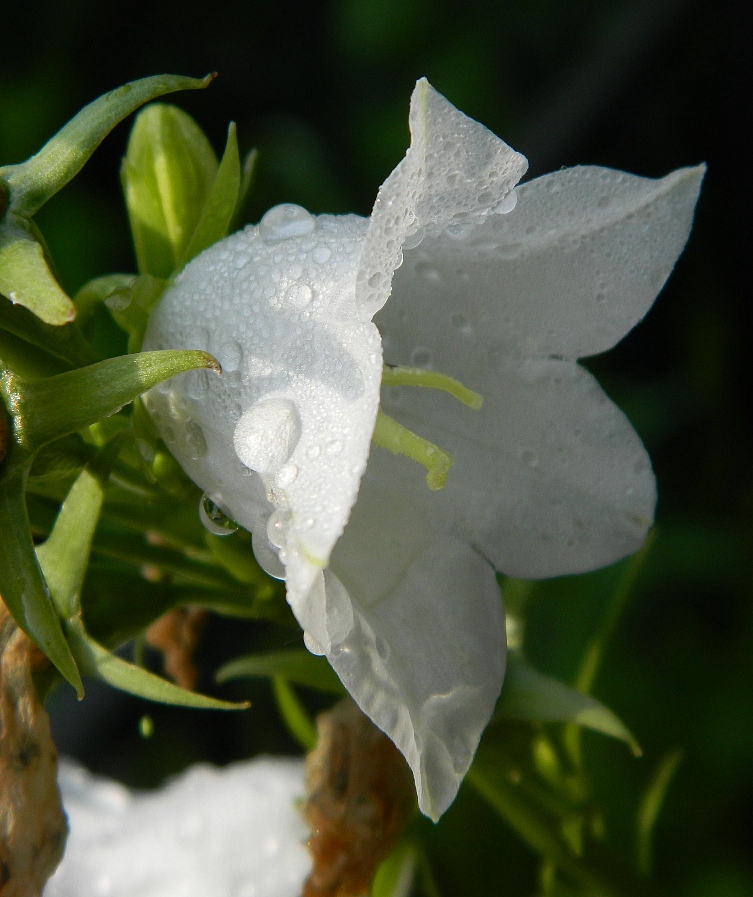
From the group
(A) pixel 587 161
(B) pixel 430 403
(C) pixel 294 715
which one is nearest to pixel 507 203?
(B) pixel 430 403

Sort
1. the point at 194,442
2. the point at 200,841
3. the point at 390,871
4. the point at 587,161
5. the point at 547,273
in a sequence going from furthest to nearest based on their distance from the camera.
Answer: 1. the point at 587,161
2. the point at 200,841
3. the point at 390,871
4. the point at 547,273
5. the point at 194,442

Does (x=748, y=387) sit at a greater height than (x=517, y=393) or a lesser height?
lesser

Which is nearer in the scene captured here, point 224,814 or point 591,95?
point 224,814

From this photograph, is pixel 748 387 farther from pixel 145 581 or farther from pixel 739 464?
pixel 145 581

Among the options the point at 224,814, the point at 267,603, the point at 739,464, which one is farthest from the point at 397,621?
the point at 739,464

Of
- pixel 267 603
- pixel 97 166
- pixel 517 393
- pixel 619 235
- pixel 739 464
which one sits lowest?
pixel 739 464

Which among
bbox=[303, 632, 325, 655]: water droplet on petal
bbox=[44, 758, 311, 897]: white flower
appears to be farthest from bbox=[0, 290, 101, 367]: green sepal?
bbox=[44, 758, 311, 897]: white flower

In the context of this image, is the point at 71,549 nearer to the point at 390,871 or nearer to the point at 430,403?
the point at 430,403

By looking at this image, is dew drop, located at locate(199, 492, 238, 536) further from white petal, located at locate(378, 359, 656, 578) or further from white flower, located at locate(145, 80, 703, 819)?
white petal, located at locate(378, 359, 656, 578)
